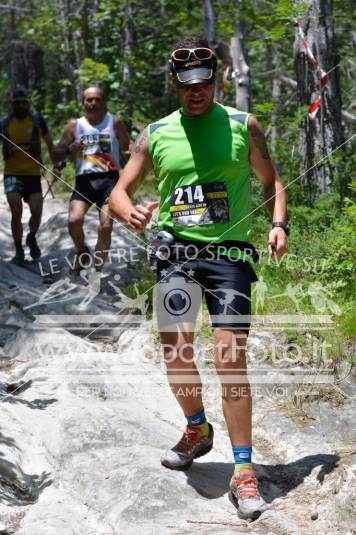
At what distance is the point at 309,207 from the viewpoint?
759 cm

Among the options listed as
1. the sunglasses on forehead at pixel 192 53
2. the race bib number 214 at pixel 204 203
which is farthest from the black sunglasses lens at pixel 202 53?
the race bib number 214 at pixel 204 203

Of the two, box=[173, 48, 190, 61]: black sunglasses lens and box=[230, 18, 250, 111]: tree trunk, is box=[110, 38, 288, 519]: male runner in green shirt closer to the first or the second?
box=[173, 48, 190, 61]: black sunglasses lens

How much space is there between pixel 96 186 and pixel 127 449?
12.8ft

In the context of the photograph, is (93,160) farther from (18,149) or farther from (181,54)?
(181,54)

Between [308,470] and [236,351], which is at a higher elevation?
[236,351]

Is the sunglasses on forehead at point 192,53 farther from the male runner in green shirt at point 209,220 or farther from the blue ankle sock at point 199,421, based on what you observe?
the blue ankle sock at point 199,421

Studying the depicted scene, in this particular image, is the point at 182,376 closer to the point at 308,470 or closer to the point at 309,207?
the point at 308,470

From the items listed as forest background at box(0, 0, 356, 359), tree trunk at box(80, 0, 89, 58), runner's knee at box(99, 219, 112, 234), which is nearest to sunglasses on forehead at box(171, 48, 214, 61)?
forest background at box(0, 0, 356, 359)

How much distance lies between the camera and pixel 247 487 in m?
3.69

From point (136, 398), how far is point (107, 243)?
262cm

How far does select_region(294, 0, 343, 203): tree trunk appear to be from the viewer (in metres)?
7.98

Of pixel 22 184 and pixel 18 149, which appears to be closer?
pixel 18 149

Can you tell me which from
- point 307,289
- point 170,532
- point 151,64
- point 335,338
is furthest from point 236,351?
point 151,64

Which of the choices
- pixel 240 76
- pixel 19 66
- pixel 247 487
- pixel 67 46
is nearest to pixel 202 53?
pixel 247 487
